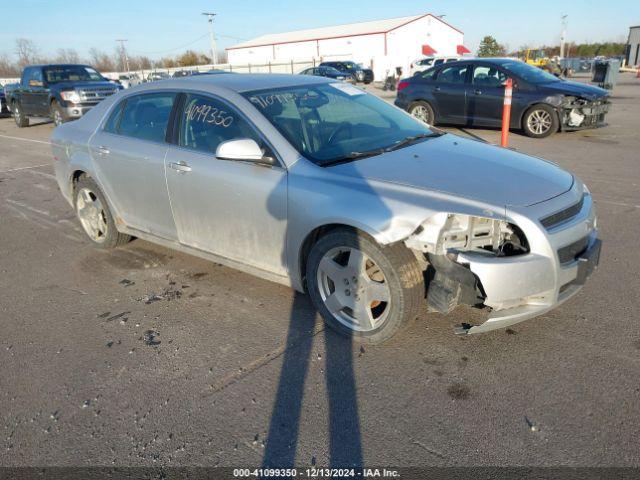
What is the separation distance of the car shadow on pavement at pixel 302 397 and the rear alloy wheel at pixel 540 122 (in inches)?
357

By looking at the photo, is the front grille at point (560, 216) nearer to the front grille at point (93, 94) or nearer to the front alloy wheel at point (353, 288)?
the front alloy wheel at point (353, 288)

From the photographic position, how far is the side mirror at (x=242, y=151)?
3406 mm

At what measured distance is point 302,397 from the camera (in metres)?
2.86

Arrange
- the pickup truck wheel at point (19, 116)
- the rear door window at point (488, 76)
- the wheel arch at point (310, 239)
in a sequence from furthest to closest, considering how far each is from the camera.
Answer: the pickup truck wheel at point (19, 116)
the rear door window at point (488, 76)
the wheel arch at point (310, 239)

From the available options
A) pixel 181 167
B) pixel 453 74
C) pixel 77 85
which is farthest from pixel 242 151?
pixel 77 85

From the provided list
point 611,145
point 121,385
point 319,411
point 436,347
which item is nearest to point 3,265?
point 121,385

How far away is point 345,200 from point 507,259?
99 centimetres

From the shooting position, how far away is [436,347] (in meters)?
3.27

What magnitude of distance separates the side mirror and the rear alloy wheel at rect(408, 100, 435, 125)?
378 inches

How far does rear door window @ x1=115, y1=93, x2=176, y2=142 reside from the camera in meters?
4.26

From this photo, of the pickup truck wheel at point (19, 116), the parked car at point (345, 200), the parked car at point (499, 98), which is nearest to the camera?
the parked car at point (345, 200)

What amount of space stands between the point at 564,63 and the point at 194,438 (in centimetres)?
5266

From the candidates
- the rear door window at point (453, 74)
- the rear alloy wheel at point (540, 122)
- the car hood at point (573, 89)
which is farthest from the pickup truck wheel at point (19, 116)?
the car hood at point (573, 89)

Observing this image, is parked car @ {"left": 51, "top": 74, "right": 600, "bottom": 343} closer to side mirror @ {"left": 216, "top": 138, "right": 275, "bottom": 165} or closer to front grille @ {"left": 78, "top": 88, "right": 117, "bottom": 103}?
side mirror @ {"left": 216, "top": 138, "right": 275, "bottom": 165}
